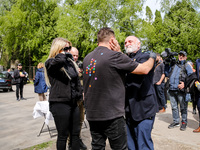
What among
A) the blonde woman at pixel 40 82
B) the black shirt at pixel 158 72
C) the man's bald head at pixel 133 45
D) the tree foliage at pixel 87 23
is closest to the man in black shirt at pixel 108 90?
the man's bald head at pixel 133 45

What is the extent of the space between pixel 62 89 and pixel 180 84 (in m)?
3.71

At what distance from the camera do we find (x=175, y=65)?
5.62 m

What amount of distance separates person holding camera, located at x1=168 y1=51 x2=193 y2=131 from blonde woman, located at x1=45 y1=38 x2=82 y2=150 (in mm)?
3461

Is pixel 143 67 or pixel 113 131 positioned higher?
pixel 143 67

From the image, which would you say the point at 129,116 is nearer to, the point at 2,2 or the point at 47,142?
the point at 47,142

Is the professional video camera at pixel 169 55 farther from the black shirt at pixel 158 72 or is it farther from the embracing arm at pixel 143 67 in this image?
the embracing arm at pixel 143 67

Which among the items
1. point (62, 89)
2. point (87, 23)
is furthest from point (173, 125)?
point (87, 23)

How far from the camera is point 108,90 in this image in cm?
223

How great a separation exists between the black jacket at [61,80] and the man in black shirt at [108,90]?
0.60m

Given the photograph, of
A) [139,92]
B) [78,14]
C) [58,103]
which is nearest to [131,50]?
[139,92]

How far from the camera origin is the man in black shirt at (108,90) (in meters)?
2.23

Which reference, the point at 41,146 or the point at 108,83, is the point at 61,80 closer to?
the point at 108,83

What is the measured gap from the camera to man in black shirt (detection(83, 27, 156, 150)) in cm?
223

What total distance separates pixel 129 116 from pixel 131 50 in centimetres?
97
